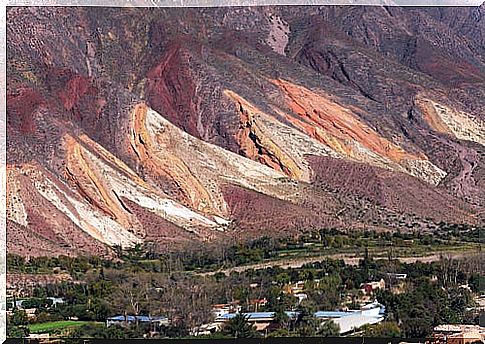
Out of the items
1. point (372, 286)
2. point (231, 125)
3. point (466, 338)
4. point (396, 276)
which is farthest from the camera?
point (231, 125)

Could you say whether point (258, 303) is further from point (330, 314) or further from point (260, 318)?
point (330, 314)

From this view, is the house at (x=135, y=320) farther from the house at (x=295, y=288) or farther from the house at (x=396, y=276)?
the house at (x=396, y=276)

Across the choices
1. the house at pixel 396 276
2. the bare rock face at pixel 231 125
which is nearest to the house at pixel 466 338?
the house at pixel 396 276

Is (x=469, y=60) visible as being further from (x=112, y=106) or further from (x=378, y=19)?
(x=112, y=106)

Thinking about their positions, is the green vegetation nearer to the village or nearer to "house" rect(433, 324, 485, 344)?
the village

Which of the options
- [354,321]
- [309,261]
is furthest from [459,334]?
[309,261]

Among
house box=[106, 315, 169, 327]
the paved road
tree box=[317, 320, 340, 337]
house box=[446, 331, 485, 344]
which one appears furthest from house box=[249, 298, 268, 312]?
house box=[446, 331, 485, 344]
